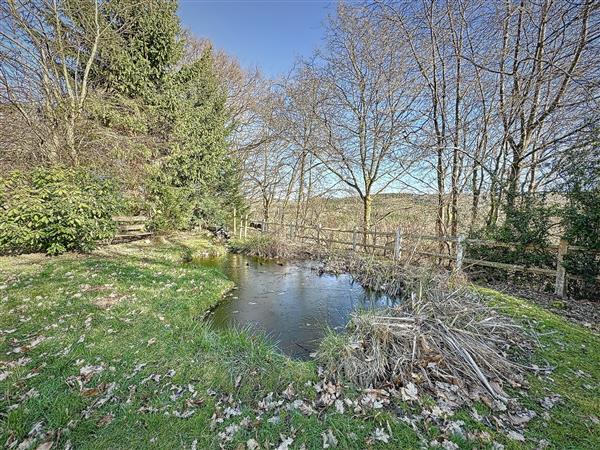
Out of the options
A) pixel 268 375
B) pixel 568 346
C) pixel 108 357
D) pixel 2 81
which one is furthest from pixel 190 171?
pixel 568 346

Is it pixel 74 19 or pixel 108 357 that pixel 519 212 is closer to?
pixel 108 357

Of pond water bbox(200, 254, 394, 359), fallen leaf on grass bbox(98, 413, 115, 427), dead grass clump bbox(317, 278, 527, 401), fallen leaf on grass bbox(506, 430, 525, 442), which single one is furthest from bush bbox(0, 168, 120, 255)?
fallen leaf on grass bbox(506, 430, 525, 442)

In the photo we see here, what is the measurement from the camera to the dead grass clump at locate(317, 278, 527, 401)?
9.53 feet

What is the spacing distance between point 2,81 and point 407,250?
13.3 meters

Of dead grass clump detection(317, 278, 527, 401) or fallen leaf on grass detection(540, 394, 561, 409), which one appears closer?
fallen leaf on grass detection(540, 394, 561, 409)

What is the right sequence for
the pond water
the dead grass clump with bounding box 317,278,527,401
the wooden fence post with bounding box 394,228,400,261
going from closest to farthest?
the dead grass clump with bounding box 317,278,527,401
the pond water
the wooden fence post with bounding box 394,228,400,261

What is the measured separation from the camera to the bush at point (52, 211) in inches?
256

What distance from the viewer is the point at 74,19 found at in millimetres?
9023

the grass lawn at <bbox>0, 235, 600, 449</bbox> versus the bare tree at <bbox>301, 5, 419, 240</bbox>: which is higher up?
the bare tree at <bbox>301, 5, 419, 240</bbox>

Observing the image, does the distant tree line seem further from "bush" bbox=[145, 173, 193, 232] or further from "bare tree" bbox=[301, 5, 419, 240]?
"bush" bbox=[145, 173, 193, 232]

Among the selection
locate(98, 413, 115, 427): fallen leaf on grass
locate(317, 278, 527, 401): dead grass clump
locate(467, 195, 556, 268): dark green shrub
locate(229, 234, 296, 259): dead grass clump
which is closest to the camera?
locate(98, 413, 115, 427): fallen leaf on grass

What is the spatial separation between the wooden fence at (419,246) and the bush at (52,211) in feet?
23.8

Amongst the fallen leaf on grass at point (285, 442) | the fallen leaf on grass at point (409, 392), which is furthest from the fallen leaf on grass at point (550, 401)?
the fallen leaf on grass at point (285, 442)

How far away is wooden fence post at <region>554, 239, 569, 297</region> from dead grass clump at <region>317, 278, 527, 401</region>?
2954mm
